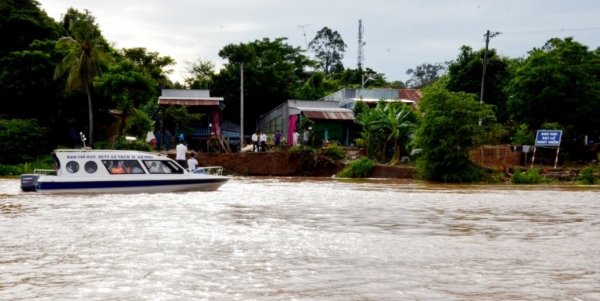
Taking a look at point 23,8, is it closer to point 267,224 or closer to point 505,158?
point 505,158

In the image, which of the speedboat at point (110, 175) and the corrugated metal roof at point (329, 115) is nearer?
the speedboat at point (110, 175)

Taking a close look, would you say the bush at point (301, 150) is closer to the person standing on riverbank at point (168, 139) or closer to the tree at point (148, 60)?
the person standing on riverbank at point (168, 139)

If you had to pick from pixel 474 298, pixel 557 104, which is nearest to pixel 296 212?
pixel 474 298

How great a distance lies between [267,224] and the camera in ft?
40.3

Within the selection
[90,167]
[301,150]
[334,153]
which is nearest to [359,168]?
[334,153]

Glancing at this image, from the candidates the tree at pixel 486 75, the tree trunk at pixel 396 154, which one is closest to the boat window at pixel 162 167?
the tree trunk at pixel 396 154

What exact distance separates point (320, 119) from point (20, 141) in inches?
665

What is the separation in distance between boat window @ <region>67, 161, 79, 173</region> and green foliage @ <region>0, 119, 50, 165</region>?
666 inches

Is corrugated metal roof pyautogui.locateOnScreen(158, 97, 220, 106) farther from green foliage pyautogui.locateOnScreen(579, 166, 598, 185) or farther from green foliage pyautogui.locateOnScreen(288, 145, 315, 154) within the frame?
green foliage pyautogui.locateOnScreen(579, 166, 598, 185)

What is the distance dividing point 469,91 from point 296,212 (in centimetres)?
2663

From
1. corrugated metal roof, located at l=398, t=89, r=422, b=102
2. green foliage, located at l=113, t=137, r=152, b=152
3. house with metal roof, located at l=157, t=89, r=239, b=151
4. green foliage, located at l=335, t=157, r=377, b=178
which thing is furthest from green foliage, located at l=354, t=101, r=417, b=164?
corrugated metal roof, located at l=398, t=89, r=422, b=102

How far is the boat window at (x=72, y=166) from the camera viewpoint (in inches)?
731

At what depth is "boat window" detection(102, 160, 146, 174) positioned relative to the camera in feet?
62.0

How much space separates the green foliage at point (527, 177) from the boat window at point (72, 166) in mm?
17025
